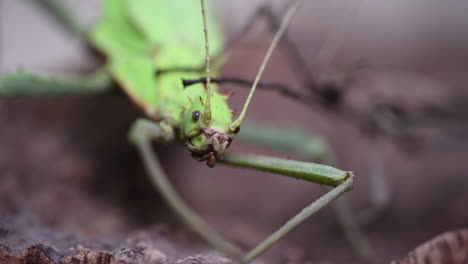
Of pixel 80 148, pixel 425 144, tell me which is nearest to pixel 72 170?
pixel 80 148

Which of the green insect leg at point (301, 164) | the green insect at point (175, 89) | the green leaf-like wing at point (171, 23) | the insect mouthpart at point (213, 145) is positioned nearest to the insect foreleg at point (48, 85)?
the green insect at point (175, 89)

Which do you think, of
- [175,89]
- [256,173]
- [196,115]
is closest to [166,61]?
[175,89]

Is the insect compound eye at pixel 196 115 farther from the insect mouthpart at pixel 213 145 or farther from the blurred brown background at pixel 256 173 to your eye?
the blurred brown background at pixel 256 173

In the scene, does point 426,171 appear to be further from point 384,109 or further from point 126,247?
point 126,247

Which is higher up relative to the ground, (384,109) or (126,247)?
(384,109)

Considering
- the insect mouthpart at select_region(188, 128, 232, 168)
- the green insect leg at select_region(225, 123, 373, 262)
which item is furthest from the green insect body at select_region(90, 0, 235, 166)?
the green insect leg at select_region(225, 123, 373, 262)

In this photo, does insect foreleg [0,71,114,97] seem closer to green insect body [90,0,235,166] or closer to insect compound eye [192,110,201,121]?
green insect body [90,0,235,166]

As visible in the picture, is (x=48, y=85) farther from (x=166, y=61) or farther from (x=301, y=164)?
(x=301, y=164)
